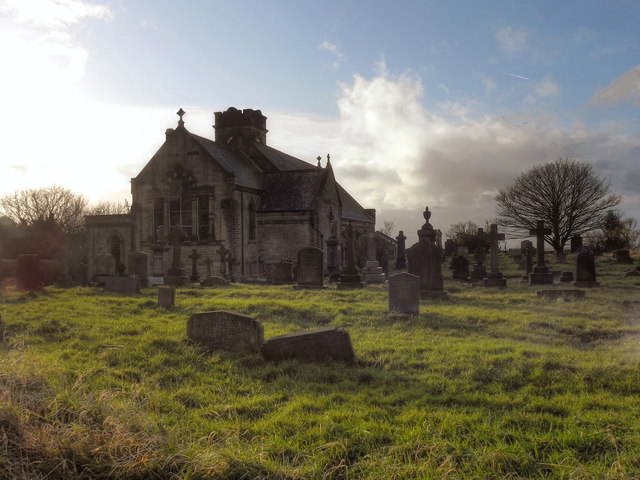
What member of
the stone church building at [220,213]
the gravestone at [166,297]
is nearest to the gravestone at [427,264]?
the gravestone at [166,297]

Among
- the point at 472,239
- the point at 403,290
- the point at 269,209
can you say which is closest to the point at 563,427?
the point at 403,290

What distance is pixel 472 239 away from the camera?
Answer: 142ft

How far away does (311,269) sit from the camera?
18688mm

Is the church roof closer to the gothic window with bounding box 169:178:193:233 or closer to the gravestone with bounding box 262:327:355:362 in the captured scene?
the gothic window with bounding box 169:178:193:233

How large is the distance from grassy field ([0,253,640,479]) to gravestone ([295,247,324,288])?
821cm

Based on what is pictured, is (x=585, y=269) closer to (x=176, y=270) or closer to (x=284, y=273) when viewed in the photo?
(x=284, y=273)

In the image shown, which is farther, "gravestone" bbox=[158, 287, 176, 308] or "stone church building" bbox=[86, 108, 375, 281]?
"stone church building" bbox=[86, 108, 375, 281]

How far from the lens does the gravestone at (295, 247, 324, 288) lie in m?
18.7

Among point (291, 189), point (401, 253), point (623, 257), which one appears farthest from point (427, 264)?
point (623, 257)

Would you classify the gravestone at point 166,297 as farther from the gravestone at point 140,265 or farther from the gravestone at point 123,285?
the gravestone at point 140,265

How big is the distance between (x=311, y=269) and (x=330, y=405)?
13.2 m

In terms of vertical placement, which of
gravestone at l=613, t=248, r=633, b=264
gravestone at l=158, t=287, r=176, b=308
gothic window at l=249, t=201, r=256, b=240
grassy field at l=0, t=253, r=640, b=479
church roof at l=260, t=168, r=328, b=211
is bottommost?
grassy field at l=0, t=253, r=640, b=479

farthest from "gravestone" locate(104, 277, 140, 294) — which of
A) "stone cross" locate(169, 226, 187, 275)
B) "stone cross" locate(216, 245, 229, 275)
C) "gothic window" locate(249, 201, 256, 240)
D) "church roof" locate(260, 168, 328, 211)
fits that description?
"church roof" locate(260, 168, 328, 211)

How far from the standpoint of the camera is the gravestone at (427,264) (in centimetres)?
1555
